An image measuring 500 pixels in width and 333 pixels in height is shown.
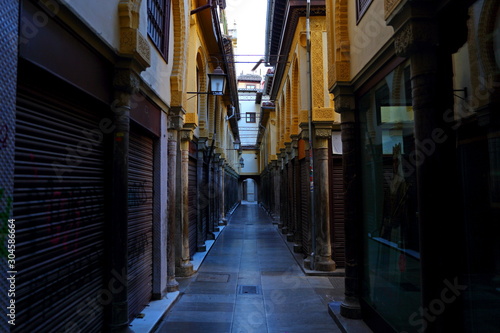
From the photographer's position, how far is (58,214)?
3121 millimetres

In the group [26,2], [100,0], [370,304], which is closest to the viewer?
[26,2]

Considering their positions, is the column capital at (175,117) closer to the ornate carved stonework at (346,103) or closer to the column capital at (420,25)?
the ornate carved stonework at (346,103)

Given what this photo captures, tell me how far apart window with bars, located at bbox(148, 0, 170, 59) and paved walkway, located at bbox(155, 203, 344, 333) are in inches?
188

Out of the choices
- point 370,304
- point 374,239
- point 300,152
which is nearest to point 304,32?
point 300,152

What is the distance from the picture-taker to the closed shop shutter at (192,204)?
10594 mm

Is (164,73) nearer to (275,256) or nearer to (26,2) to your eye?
(26,2)

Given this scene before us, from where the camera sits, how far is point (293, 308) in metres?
6.27

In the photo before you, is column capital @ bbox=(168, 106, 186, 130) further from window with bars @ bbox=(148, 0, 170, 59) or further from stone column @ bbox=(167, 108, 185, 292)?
window with bars @ bbox=(148, 0, 170, 59)

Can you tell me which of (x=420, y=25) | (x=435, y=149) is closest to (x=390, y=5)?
(x=420, y=25)

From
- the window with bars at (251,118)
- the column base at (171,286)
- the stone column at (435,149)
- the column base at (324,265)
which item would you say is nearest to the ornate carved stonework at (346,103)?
the stone column at (435,149)

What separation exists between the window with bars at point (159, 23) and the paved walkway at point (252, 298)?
4779mm

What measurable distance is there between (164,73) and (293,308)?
507cm

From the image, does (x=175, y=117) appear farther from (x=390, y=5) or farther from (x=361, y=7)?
(x=390, y=5)

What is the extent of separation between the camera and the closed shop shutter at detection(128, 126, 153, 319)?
5.16 metres
